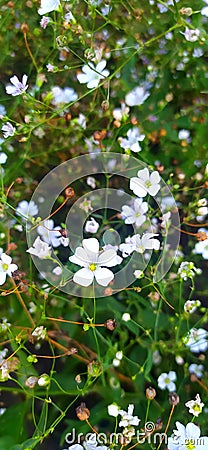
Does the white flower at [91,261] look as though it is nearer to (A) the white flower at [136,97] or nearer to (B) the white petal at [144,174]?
(B) the white petal at [144,174]

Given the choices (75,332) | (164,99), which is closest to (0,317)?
(75,332)

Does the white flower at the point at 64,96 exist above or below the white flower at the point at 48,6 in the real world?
below

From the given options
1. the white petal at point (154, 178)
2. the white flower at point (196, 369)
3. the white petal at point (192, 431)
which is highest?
the white petal at point (154, 178)

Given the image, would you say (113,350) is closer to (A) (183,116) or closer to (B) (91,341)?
(B) (91,341)

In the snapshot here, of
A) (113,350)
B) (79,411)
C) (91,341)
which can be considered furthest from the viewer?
(91,341)

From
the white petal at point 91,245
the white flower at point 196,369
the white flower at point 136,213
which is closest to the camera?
the white petal at point 91,245

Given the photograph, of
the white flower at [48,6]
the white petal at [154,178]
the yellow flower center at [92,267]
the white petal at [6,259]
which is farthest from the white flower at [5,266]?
the white flower at [48,6]

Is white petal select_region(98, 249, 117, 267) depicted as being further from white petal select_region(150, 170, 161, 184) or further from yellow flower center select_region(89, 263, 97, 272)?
white petal select_region(150, 170, 161, 184)

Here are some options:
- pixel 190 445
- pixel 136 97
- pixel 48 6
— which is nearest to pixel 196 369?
pixel 190 445
